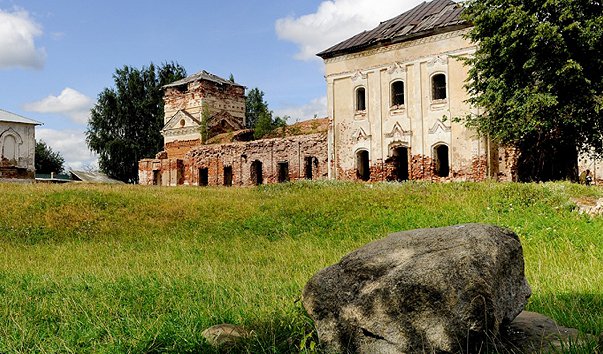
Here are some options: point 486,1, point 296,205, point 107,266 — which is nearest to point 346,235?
point 296,205

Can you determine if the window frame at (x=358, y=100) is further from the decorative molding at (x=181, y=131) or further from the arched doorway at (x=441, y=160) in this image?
the decorative molding at (x=181, y=131)

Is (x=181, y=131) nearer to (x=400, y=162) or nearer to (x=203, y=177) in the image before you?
(x=203, y=177)

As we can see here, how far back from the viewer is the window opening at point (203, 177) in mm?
36875

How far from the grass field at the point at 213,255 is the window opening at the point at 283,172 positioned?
A: 1234 cm

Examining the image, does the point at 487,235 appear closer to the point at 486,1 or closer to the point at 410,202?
the point at 410,202

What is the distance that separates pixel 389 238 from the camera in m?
4.16

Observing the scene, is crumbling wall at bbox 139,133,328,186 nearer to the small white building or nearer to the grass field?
the small white building

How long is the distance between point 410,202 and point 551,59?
8.11 metres

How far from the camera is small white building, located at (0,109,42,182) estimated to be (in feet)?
119

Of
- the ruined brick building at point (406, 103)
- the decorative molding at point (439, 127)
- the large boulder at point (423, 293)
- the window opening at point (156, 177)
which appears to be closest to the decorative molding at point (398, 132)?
the ruined brick building at point (406, 103)

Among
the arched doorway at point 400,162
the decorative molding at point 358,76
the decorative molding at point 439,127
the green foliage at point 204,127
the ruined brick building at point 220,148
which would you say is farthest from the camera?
the green foliage at point 204,127

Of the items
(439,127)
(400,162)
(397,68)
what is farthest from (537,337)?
(397,68)

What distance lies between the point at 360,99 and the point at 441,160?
5.38m

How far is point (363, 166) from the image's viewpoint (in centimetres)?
2788
